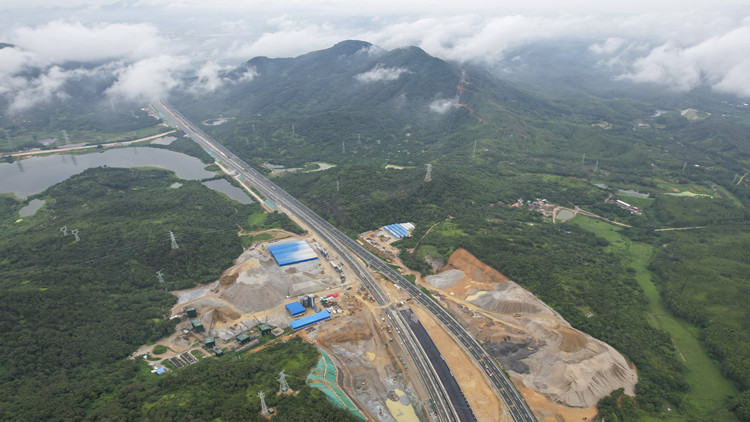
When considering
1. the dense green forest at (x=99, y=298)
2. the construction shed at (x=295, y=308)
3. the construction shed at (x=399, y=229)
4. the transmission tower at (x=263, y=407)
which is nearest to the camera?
the transmission tower at (x=263, y=407)

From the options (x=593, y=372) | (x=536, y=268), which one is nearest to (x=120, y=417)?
(x=593, y=372)

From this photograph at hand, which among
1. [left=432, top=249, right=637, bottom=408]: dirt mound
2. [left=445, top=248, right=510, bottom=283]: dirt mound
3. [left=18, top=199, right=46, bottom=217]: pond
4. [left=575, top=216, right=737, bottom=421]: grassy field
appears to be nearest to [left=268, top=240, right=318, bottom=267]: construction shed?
[left=445, top=248, right=510, bottom=283]: dirt mound

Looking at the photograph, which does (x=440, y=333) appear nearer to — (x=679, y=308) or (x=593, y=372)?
(x=593, y=372)

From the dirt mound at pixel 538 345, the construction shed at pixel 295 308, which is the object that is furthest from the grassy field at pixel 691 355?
the construction shed at pixel 295 308

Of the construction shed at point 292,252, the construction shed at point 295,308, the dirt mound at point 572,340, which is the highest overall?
the construction shed at point 292,252

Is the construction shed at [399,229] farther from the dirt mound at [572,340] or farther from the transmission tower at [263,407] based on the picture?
the transmission tower at [263,407]

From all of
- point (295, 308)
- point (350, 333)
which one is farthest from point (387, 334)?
point (295, 308)

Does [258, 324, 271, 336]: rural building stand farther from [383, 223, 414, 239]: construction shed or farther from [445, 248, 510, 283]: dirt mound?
[383, 223, 414, 239]: construction shed
